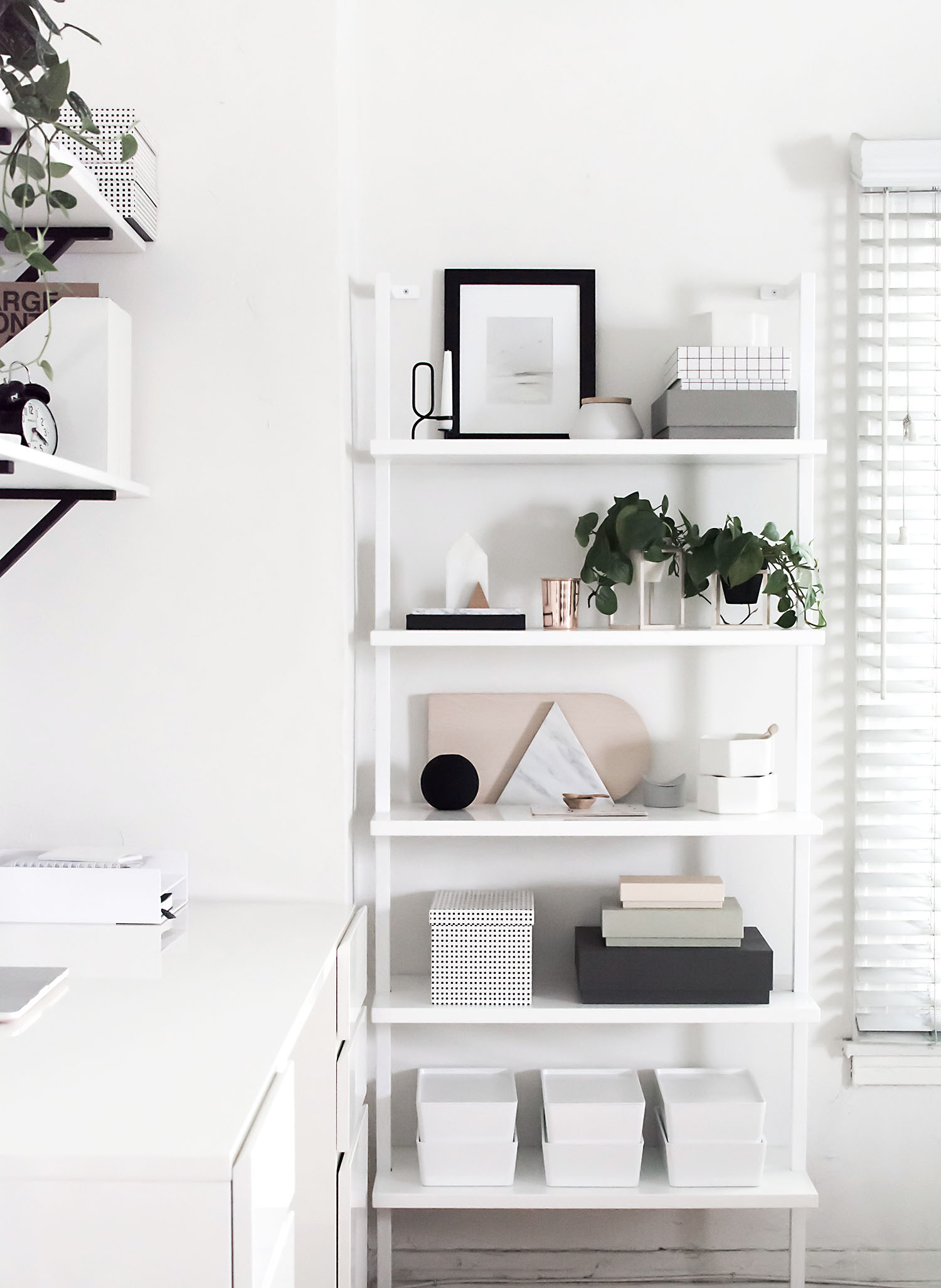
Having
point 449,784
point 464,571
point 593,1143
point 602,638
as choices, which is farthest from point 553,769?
point 593,1143

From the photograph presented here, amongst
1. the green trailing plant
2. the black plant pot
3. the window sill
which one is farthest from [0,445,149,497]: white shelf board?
the window sill

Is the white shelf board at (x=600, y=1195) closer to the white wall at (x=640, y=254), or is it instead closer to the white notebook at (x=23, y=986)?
the white wall at (x=640, y=254)

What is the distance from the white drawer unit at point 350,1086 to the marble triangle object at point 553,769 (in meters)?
0.51

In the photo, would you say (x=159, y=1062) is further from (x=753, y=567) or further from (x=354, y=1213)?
(x=753, y=567)

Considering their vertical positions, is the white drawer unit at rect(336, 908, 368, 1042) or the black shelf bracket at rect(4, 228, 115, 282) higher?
the black shelf bracket at rect(4, 228, 115, 282)

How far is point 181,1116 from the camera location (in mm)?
957

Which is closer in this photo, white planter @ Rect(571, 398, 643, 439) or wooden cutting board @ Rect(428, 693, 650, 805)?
white planter @ Rect(571, 398, 643, 439)

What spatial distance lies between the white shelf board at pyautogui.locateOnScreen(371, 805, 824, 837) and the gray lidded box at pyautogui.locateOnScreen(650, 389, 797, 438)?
671mm

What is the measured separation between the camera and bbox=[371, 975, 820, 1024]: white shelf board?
1785 mm

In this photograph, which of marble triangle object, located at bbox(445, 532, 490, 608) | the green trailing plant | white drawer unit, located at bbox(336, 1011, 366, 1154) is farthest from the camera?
marble triangle object, located at bbox(445, 532, 490, 608)

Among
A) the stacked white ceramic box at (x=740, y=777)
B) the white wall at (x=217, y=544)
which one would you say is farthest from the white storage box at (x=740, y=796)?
the white wall at (x=217, y=544)

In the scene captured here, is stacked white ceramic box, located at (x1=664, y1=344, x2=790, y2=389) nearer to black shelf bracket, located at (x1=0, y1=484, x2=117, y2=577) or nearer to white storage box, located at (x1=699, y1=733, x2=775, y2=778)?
white storage box, located at (x1=699, y1=733, x2=775, y2=778)

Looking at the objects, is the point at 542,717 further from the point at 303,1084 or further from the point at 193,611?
the point at 303,1084

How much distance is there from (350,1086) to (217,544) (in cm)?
91
